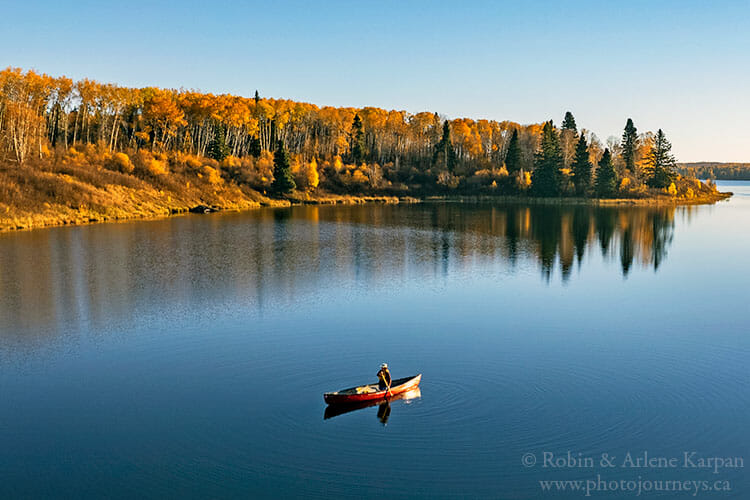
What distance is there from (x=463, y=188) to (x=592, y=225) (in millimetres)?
61149

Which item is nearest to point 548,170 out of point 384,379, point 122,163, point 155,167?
point 155,167

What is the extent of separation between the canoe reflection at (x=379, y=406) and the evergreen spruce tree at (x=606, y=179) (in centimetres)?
10526

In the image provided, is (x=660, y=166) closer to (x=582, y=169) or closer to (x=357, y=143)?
(x=582, y=169)

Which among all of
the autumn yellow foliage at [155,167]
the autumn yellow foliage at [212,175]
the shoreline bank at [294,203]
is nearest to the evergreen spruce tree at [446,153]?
the shoreline bank at [294,203]

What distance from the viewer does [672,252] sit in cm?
5081

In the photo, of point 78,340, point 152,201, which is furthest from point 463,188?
point 78,340

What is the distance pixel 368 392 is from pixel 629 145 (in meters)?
127

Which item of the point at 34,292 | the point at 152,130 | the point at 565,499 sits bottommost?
the point at 565,499

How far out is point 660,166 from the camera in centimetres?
11988

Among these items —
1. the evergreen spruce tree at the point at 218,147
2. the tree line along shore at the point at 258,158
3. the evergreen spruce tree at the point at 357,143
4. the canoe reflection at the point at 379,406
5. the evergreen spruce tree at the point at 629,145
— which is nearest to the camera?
the canoe reflection at the point at 379,406

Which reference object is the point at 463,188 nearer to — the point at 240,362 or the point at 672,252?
the point at 672,252

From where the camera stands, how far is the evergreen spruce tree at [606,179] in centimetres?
11306

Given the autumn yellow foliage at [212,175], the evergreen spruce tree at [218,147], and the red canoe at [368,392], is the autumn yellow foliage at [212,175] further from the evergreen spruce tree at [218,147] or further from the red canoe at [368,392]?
the red canoe at [368,392]

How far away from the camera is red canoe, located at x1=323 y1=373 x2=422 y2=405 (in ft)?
57.1
